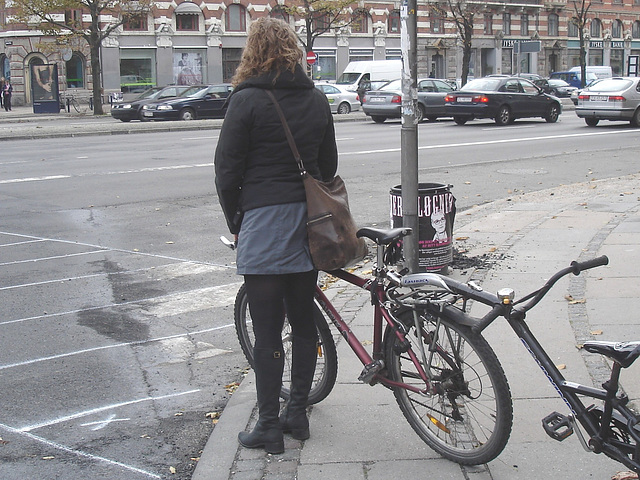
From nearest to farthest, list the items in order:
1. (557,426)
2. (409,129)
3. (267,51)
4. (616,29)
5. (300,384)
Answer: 1. (557,426)
2. (267,51)
3. (300,384)
4. (409,129)
5. (616,29)

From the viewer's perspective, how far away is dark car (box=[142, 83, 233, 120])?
3309 centimetres

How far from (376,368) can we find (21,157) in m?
16.4

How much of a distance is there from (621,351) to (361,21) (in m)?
58.1

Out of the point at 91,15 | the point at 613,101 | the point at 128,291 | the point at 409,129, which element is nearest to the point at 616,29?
the point at 91,15

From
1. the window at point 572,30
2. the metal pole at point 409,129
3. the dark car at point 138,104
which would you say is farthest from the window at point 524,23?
the metal pole at point 409,129

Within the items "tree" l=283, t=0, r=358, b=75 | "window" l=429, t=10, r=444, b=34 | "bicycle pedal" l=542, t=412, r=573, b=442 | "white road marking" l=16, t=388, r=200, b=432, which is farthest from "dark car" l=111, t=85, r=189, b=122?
"window" l=429, t=10, r=444, b=34

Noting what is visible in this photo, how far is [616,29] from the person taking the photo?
74.5m

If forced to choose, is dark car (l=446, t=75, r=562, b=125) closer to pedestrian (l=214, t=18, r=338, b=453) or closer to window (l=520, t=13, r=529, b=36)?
pedestrian (l=214, t=18, r=338, b=453)

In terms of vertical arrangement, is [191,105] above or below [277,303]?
above

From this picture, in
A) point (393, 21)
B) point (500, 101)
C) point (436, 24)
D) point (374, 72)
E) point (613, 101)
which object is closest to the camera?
point (613, 101)

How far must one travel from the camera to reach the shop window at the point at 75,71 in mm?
50094

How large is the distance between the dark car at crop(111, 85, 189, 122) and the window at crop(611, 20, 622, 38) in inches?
2027

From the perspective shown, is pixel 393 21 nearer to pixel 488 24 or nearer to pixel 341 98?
pixel 488 24

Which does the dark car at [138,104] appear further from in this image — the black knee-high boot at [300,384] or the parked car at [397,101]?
the black knee-high boot at [300,384]
